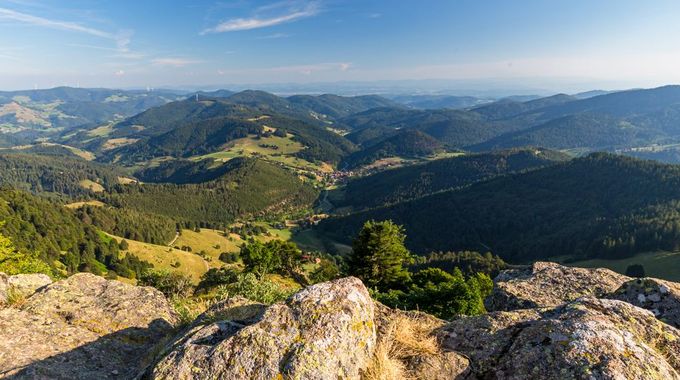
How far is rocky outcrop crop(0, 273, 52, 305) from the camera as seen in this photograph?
16062mm

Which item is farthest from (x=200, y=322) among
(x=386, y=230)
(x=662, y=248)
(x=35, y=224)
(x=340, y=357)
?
(x=662, y=248)

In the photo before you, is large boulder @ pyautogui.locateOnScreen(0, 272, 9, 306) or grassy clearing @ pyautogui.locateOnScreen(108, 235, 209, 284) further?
grassy clearing @ pyautogui.locateOnScreen(108, 235, 209, 284)

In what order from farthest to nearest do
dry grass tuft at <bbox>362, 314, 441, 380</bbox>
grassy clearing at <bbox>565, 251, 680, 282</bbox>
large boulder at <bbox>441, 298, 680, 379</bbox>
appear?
grassy clearing at <bbox>565, 251, 680, 282</bbox>, dry grass tuft at <bbox>362, 314, 441, 380</bbox>, large boulder at <bbox>441, 298, 680, 379</bbox>

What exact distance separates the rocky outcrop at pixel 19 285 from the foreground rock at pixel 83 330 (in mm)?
868

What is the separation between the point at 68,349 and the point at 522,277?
2360 cm

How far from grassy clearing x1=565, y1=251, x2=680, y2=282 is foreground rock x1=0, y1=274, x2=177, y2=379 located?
532ft

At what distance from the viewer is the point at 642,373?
7410 millimetres

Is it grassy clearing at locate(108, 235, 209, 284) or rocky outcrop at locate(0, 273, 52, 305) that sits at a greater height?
rocky outcrop at locate(0, 273, 52, 305)

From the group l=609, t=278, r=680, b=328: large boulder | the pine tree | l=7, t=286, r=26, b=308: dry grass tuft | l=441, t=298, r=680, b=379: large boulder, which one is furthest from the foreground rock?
the pine tree

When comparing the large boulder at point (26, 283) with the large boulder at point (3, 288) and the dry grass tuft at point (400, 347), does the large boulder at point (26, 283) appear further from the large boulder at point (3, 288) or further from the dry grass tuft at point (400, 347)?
the dry grass tuft at point (400, 347)

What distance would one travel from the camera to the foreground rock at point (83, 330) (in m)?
11.6

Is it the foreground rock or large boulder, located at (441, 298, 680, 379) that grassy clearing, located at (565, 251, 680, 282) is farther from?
the foreground rock

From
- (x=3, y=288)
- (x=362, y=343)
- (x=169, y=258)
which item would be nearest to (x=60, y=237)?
(x=169, y=258)

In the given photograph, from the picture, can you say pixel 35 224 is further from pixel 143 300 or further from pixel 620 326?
pixel 620 326
